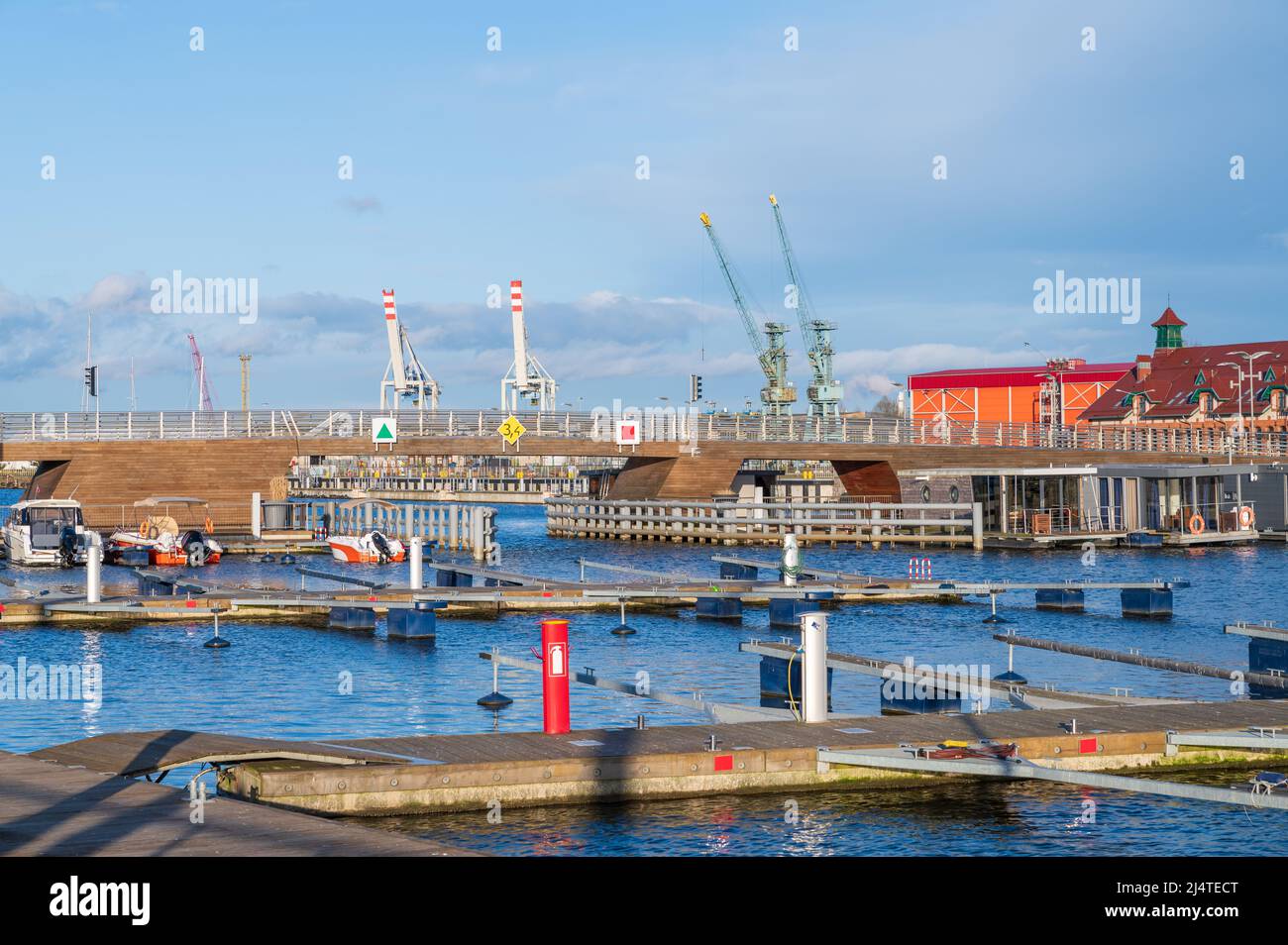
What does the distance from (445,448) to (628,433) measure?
11935mm

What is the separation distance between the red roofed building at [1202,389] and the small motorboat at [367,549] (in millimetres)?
108601

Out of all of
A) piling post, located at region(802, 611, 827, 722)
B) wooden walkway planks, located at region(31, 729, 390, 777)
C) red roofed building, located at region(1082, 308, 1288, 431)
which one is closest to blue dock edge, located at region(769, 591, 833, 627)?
piling post, located at region(802, 611, 827, 722)

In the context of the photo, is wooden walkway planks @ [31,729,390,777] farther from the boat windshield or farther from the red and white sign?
the red and white sign

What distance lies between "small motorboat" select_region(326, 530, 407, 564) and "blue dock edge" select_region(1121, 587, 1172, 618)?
39042 millimetres

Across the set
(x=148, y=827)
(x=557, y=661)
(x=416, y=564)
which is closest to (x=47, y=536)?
(x=416, y=564)

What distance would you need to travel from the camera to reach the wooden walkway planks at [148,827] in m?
14.5

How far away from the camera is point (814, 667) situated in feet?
75.6

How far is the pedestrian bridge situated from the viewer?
81.5m

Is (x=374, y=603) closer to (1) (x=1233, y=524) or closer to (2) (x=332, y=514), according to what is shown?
(2) (x=332, y=514)

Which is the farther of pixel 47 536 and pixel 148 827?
pixel 47 536

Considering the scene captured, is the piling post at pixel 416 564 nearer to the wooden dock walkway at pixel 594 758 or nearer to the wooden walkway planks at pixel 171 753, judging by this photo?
the wooden dock walkway at pixel 594 758

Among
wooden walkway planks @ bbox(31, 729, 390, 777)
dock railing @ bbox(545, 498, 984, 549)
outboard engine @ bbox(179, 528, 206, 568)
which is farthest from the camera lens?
dock railing @ bbox(545, 498, 984, 549)

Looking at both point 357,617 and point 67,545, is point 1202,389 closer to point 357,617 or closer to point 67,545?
point 67,545
